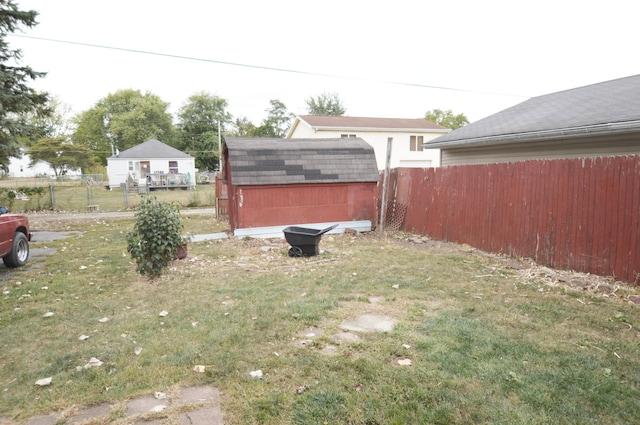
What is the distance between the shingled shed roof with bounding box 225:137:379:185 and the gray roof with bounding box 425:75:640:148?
2.99 meters

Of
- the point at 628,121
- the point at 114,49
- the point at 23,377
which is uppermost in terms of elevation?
the point at 114,49

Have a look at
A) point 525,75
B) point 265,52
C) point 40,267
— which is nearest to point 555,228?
point 40,267

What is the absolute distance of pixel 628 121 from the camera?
7.33 metres

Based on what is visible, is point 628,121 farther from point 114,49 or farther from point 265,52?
point 114,49

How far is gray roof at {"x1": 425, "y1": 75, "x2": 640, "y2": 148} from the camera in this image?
26.1 ft

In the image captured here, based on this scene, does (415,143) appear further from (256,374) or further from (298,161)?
(256,374)

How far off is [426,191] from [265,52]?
1160 cm

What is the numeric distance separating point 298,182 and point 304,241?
3.23 meters

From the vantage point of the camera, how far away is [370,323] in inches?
169

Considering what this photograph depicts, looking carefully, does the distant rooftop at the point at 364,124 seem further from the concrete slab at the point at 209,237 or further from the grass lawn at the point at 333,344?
the grass lawn at the point at 333,344

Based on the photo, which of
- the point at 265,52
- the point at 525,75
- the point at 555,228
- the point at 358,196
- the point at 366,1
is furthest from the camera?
the point at 525,75

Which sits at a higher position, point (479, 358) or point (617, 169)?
point (617, 169)

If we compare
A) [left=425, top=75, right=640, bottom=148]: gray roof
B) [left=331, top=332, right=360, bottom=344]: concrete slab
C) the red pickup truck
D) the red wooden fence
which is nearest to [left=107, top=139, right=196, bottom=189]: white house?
the red pickup truck

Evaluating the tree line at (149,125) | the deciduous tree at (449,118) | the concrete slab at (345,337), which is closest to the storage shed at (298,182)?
the concrete slab at (345,337)
